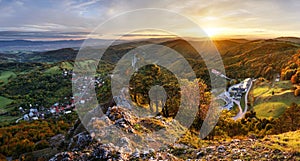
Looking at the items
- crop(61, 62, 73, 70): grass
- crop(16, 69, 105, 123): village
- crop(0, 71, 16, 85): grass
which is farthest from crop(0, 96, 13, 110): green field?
crop(61, 62, 73, 70): grass

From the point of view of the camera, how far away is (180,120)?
19188 millimetres

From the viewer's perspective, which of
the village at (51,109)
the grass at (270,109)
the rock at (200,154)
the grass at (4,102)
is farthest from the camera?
the grass at (4,102)

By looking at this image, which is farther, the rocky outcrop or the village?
the village

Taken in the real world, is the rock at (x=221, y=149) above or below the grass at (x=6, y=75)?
above

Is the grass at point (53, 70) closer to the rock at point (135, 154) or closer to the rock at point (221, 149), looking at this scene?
the rock at point (135, 154)

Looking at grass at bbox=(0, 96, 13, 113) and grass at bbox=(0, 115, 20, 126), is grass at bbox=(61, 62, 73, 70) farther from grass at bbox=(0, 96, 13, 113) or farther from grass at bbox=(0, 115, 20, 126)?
grass at bbox=(0, 115, 20, 126)

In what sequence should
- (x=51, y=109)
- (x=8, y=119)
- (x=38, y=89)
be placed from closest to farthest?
(x=8, y=119)
(x=51, y=109)
(x=38, y=89)

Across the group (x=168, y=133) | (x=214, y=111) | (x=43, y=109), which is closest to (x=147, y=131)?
(x=168, y=133)

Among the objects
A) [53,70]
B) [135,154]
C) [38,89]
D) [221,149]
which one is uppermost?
[135,154]

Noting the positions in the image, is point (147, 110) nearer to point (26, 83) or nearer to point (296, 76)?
point (296, 76)

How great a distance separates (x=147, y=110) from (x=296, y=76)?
191 ft

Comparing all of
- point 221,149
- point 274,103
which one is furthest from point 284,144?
point 274,103

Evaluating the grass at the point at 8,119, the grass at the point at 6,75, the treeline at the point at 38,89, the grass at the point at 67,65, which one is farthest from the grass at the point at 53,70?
the grass at the point at 8,119

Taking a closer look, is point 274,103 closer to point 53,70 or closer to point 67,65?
point 53,70
